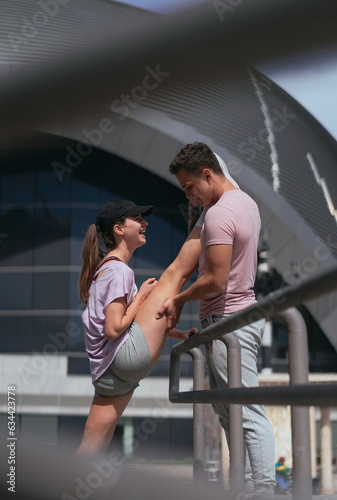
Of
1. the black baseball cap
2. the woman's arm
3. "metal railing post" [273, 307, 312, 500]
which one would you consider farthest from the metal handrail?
the black baseball cap

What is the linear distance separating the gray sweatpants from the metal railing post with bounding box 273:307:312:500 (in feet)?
1.08

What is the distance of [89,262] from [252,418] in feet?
3.30

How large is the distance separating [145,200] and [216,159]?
2348 cm

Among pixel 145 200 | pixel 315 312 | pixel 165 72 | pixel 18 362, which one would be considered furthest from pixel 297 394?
pixel 315 312

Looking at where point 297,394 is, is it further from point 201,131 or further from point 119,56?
point 201,131

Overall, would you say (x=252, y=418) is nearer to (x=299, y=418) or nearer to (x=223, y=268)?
(x=223, y=268)

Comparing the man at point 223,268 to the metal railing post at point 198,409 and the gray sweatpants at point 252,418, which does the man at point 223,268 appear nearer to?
the gray sweatpants at point 252,418

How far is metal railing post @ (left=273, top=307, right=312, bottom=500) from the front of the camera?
4.56 ft

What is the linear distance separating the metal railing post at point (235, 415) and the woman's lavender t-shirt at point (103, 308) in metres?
0.46

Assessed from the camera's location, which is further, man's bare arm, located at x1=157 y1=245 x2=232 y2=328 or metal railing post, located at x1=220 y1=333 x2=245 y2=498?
man's bare arm, located at x1=157 y1=245 x2=232 y2=328

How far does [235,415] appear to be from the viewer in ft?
6.70

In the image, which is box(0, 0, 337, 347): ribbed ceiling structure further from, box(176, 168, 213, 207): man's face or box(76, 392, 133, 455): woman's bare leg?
box(76, 392, 133, 455): woman's bare leg

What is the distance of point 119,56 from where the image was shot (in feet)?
0.99

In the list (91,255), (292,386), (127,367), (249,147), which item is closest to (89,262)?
(91,255)
